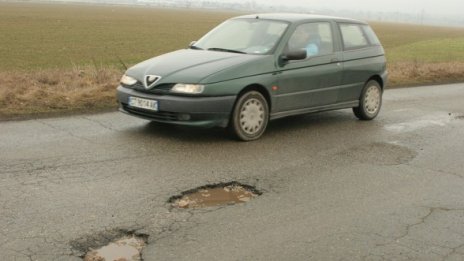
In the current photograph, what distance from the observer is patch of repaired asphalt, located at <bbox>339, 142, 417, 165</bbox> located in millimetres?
6926

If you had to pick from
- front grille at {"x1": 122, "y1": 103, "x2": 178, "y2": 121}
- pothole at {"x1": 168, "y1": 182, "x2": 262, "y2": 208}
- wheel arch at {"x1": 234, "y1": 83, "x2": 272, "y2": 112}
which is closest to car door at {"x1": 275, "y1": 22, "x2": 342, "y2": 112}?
wheel arch at {"x1": 234, "y1": 83, "x2": 272, "y2": 112}

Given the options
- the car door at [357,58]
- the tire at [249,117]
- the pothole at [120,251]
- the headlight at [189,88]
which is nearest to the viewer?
the pothole at [120,251]

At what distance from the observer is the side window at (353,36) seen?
29.8 ft

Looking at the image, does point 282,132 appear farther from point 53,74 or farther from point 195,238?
point 53,74

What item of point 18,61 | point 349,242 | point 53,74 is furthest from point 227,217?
point 18,61

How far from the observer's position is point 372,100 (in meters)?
9.58

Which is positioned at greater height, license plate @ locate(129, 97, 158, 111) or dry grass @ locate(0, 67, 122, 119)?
license plate @ locate(129, 97, 158, 111)

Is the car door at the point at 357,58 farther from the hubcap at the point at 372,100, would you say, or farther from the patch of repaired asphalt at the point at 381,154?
the patch of repaired asphalt at the point at 381,154

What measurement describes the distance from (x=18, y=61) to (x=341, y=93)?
61.8ft

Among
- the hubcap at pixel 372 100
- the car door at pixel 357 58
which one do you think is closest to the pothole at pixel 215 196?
the car door at pixel 357 58

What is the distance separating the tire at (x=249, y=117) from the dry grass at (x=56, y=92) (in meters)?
2.86

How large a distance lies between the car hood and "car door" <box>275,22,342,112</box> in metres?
0.52

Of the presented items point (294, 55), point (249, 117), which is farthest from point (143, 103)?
point (294, 55)

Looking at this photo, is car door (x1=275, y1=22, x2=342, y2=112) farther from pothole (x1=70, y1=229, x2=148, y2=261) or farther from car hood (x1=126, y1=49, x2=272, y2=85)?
pothole (x1=70, y1=229, x2=148, y2=261)
